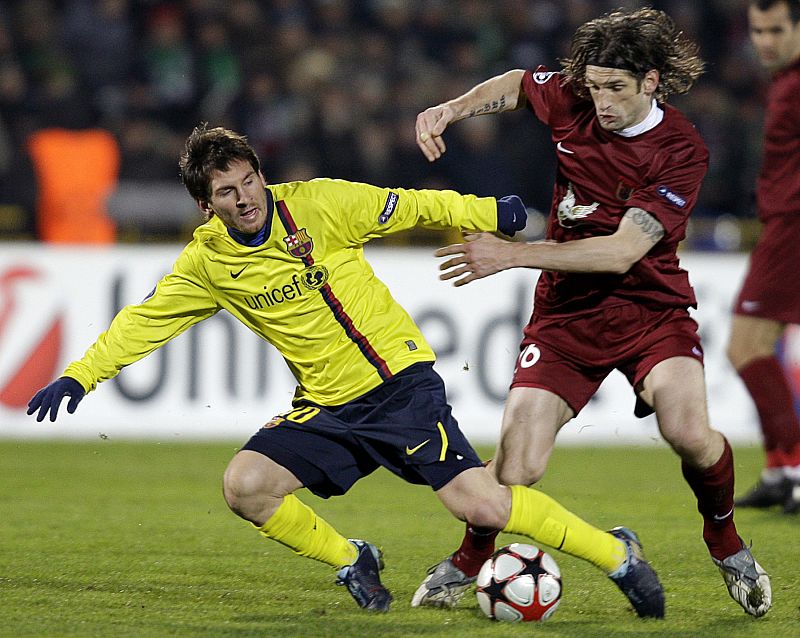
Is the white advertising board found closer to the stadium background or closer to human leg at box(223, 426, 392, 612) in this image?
the stadium background

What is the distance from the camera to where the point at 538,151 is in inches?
455

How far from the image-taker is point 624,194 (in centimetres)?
485

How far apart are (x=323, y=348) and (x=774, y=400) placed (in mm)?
2981

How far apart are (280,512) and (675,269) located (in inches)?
64.5

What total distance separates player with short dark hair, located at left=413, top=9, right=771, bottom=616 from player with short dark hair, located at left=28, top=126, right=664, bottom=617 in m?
0.26

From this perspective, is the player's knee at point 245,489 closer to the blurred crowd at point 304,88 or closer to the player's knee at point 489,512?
the player's knee at point 489,512

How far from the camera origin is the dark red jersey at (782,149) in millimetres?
6656

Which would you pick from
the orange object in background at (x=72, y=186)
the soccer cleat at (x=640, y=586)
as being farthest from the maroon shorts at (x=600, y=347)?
the orange object in background at (x=72, y=186)

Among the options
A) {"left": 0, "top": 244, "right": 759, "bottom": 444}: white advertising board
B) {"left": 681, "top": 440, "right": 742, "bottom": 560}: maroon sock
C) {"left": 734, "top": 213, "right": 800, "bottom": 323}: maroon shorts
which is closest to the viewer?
{"left": 681, "top": 440, "right": 742, "bottom": 560}: maroon sock

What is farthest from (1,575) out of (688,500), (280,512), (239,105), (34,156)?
(239,105)

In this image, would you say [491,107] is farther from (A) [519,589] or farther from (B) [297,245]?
(A) [519,589]

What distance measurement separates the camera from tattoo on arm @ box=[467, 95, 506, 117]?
204 inches

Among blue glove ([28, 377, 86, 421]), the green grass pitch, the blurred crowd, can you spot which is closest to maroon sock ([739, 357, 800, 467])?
the green grass pitch

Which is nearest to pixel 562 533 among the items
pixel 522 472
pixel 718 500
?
pixel 522 472
